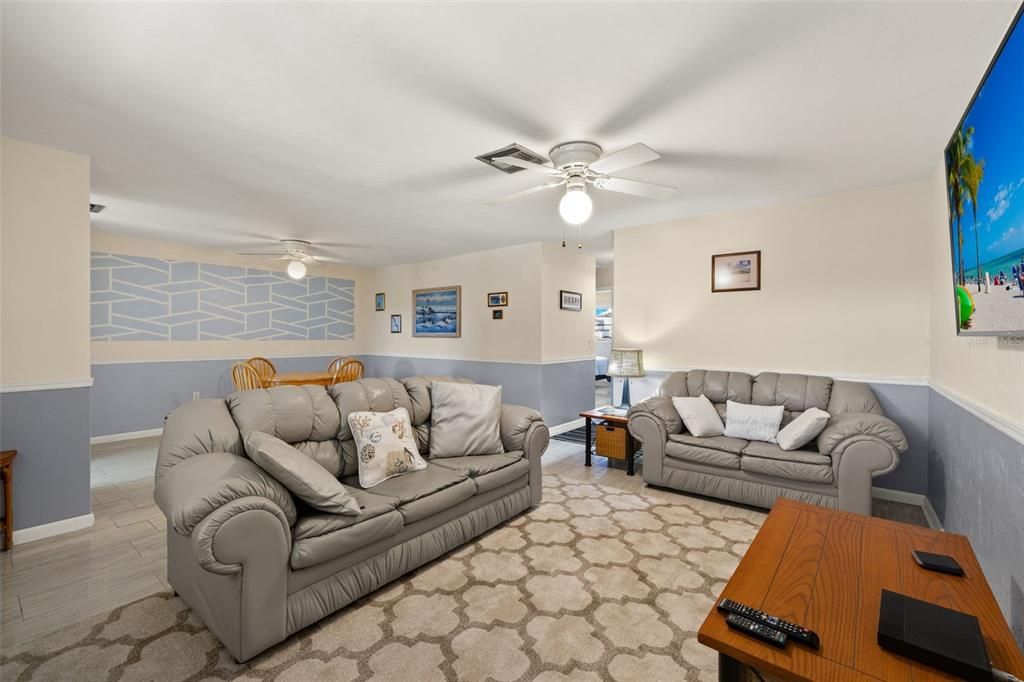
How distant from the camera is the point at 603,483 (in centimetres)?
390

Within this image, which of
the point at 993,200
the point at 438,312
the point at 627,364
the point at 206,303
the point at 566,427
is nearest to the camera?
the point at 993,200

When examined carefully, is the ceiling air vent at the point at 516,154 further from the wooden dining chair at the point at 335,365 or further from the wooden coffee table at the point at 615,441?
the wooden dining chair at the point at 335,365

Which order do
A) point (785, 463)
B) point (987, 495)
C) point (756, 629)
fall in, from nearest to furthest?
1. point (756, 629)
2. point (987, 495)
3. point (785, 463)

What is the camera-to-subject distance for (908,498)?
11.3 feet

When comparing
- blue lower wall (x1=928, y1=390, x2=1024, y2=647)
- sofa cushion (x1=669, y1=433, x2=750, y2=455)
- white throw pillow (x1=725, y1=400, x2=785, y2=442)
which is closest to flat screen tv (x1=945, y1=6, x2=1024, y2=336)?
blue lower wall (x1=928, y1=390, x2=1024, y2=647)

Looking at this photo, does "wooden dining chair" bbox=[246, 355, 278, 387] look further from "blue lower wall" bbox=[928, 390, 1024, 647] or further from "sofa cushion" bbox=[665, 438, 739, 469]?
"blue lower wall" bbox=[928, 390, 1024, 647]

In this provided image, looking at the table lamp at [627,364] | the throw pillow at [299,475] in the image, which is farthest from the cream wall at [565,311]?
the throw pillow at [299,475]

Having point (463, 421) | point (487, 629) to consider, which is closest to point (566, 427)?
point (463, 421)

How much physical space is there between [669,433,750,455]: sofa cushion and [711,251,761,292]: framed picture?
148cm

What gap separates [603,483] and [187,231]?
5130 mm

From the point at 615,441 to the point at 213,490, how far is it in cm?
331

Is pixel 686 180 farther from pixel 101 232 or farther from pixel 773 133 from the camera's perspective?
pixel 101 232

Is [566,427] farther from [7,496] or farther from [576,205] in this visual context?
[7,496]

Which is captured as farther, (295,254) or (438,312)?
(438,312)
